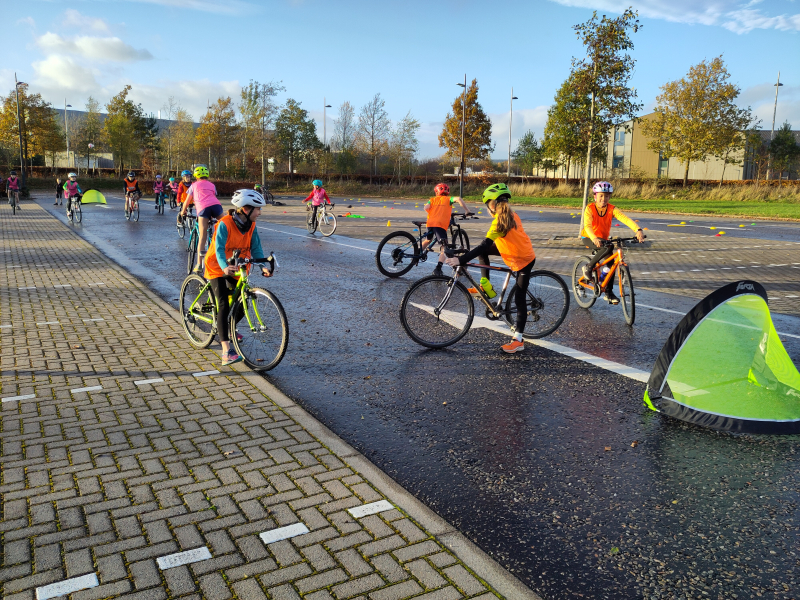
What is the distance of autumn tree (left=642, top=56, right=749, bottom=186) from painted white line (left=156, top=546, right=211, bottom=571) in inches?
2014

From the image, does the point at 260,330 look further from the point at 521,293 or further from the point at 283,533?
the point at 283,533

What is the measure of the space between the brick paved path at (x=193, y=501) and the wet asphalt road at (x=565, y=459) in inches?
12.9

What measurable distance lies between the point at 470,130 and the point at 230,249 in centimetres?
5405

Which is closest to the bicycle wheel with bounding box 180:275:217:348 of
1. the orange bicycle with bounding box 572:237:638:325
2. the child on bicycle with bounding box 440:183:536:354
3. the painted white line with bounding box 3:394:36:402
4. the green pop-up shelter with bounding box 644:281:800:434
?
the painted white line with bounding box 3:394:36:402

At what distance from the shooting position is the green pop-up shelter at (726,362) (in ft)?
15.9

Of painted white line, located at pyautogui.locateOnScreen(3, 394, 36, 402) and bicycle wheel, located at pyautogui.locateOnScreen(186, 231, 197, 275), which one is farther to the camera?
bicycle wheel, located at pyautogui.locateOnScreen(186, 231, 197, 275)

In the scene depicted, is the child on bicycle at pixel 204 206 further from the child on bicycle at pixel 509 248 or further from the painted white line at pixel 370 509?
the painted white line at pixel 370 509

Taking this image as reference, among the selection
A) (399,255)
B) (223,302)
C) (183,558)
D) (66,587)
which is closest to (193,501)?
(183,558)

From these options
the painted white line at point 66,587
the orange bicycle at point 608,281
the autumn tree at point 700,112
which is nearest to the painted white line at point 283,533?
the painted white line at point 66,587

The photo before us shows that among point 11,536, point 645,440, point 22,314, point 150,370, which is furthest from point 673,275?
point 11,536

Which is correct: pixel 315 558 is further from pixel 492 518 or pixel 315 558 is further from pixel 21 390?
pixel 21 390

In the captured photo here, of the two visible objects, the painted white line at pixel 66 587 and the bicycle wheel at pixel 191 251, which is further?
the bicycle wheel at pixel 191 251

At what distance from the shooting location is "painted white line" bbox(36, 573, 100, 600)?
2715 mm

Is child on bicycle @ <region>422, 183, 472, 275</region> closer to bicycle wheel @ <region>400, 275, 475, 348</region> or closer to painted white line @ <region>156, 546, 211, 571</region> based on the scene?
bicycle wheel @ <region>400, 275, 475, 348</region>
